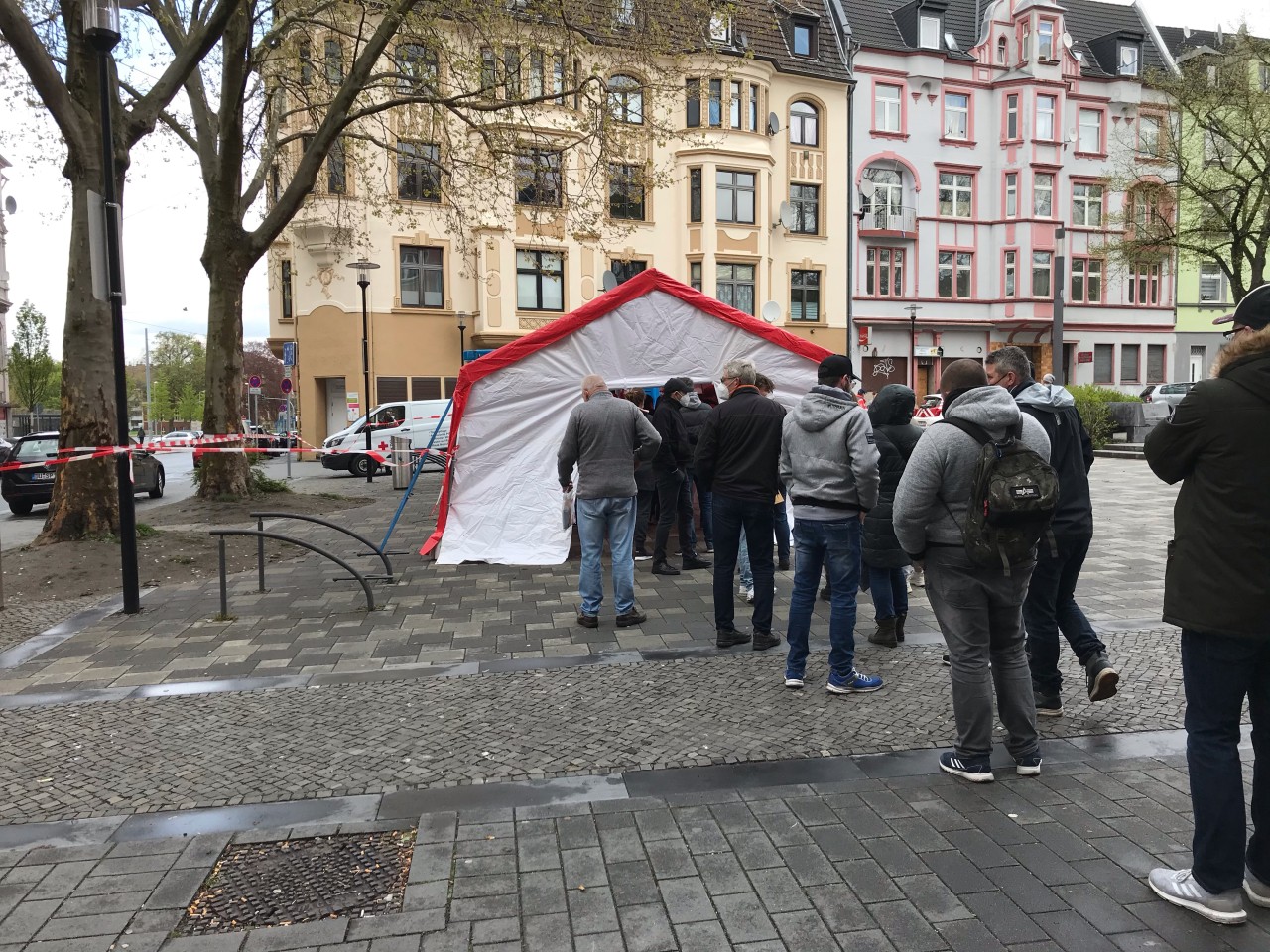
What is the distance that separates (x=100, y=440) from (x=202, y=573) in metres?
2.23

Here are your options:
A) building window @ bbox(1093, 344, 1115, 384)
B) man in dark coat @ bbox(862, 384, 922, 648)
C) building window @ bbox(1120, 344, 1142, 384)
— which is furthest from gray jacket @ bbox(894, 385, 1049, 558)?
building window @ bbox(1120, 344, 1142, 384)

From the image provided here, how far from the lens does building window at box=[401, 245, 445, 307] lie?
3123cm

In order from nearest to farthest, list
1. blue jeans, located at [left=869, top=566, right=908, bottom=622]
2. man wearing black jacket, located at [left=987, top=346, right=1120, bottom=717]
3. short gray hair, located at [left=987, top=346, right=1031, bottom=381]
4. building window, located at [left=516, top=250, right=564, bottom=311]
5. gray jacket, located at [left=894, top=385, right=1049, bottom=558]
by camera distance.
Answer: gray jacket, located at [left=894, top=385, right=1049, bottom=558]
short gray hair, located at [left=987, top=346, right=1031, bottom=381]
man wearing black jacket, located at [left=987, top=346, right=1120, bottom=717]
blue jeans, located at [left=869, top=566, right=908, bottom=622]
building window, located at [left=516, top=250, right=564, bottom=311]

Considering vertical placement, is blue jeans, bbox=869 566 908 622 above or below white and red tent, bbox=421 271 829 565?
below

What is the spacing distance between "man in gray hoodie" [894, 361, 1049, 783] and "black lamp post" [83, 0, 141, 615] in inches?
247

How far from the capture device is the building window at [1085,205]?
3850cm

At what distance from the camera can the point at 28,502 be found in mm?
17422

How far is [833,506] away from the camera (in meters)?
5.20

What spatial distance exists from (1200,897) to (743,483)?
3.51 meters

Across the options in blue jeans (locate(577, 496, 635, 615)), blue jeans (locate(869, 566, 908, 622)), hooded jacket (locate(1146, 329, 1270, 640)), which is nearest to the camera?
hooded jacket (locate(1146, 329, 1270, 640))

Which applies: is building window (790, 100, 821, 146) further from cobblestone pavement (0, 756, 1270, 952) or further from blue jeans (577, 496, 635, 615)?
cobblestone pavement (0, 756, 1270, 952)

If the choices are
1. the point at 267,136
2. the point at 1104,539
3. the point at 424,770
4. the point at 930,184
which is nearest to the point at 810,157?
the point at 930,184

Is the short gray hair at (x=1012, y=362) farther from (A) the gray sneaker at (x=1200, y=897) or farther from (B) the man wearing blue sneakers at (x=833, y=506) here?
(A) the gray sneaker at (x=1200, y=897)

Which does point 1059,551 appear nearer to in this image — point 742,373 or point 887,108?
point 742,373
